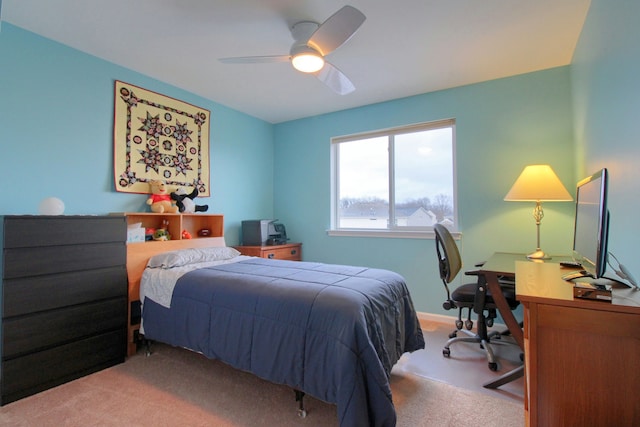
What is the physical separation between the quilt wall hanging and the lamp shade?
3.09 meters

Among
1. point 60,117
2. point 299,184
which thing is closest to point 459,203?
point 299,184

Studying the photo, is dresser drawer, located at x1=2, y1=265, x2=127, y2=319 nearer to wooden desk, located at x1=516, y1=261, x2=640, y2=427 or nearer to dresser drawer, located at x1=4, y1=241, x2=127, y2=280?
dresser drawer, located at x1=4, y1=241, x2=127, y2=280

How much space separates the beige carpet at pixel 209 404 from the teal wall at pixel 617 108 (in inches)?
44.7

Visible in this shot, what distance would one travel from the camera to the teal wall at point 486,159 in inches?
105

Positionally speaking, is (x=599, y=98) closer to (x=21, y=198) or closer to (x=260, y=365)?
(x=260, y=365)

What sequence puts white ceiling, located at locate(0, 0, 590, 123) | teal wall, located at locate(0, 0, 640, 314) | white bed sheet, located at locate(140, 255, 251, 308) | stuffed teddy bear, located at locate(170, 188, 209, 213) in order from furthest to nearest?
stuffed teddy bear, located at locate(170, 188, 209, 213) → white bed sheet, located at locate(140, 255, 251, 308) → white ceiling, located at locate(0, 0, 590, 123) → teal wall, located at locate(0, 0, 640, 314)

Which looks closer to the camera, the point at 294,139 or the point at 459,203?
the point at 459,203

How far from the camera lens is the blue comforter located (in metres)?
1.40

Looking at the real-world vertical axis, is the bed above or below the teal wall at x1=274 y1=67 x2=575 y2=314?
below

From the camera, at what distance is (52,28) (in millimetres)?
2131

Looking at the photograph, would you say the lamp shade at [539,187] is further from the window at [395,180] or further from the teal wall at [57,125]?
the teal wall at [57,125]

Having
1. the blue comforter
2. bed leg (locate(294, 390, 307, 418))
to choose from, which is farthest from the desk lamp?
bed leg (locate(294, 390, 307, 418))

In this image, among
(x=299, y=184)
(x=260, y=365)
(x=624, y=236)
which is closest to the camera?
(x=624, y=236)

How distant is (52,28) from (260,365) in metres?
2.73
